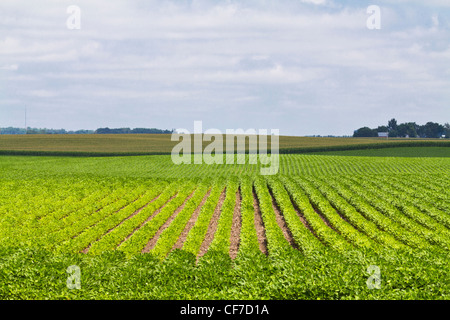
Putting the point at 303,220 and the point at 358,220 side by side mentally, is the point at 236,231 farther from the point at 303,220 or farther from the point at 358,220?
the point at 358,220

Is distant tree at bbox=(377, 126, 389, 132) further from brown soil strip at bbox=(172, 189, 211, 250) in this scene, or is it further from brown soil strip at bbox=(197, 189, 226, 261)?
brown soil strip at bbox=(172, 189, 211, 250)

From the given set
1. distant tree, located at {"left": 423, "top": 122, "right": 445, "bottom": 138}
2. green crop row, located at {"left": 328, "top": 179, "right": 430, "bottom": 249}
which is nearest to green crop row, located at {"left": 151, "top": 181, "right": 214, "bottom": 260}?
green crop row, located at {"left": 328, "top": 179, "right": 430, "bottom": 249}

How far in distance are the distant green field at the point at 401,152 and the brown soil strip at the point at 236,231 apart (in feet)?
189

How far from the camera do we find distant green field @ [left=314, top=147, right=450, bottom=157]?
83750 mm

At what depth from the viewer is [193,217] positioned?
3019cm

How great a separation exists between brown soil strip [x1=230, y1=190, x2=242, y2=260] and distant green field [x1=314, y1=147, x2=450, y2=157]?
57493 millimetres

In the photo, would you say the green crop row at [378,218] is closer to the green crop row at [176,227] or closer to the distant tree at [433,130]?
the green crop row at [176,227]

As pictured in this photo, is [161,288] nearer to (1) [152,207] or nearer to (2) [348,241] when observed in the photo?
(2) [348,241]

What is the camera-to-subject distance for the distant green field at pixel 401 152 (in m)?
83.8

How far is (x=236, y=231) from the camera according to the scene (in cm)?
2641

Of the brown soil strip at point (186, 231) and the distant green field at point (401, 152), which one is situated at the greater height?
the distant green field at point (401, 152)

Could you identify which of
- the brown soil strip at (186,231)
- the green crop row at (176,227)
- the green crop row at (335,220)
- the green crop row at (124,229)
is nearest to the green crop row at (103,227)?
the green crop row at (124,229)
